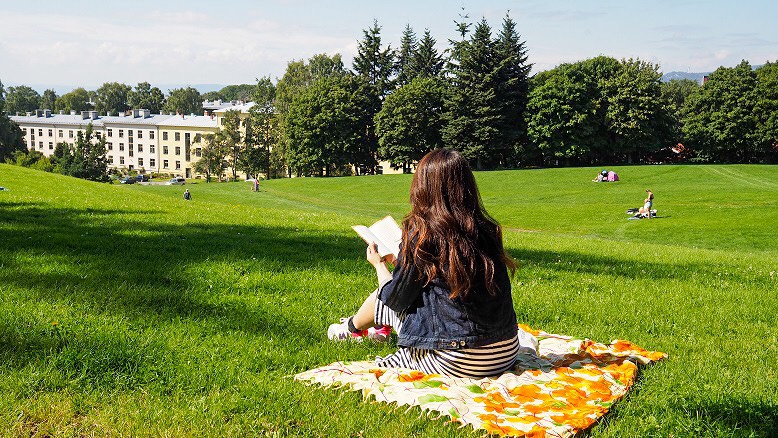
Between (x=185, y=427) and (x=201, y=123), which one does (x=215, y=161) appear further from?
(x=185, y=427)

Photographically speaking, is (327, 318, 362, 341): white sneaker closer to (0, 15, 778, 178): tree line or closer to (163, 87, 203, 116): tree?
(0, 15, 778, 178): tree line

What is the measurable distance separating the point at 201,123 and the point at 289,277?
112 metres

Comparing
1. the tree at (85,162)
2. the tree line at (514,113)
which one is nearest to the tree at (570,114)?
the tree line at (514,113)

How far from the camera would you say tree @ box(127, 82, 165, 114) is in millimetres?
151750

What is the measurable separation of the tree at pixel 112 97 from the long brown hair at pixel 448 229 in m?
167

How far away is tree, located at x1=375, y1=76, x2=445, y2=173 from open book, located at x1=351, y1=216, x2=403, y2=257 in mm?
60587

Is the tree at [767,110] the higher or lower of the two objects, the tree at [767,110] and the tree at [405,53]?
the lower

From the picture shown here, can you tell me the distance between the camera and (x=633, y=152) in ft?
225

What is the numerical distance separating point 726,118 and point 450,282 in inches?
2700

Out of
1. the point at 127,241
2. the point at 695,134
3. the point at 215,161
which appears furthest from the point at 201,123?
the point at 127,241

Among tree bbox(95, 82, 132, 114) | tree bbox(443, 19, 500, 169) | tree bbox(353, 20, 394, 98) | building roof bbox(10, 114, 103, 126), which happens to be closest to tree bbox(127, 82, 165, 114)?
tree bbox(95, 82, 132, 114)

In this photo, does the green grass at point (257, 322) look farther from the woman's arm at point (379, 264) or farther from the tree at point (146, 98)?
the tree at point (146, 98)

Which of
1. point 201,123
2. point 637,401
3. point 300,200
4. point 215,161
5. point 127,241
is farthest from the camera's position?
point 201,123

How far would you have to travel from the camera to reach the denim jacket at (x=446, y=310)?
4402 millimetres
